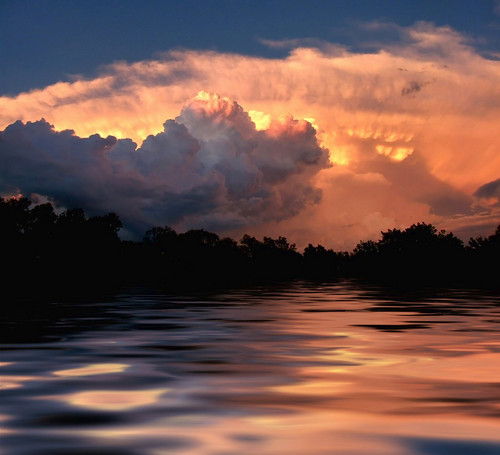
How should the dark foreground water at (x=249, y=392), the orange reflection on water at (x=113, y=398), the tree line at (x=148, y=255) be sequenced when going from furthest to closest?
the tree line at (x=148, y=255) < the orange reflection on water at (x=113, y=398) < the dark foreground water at (x=249, y=392)

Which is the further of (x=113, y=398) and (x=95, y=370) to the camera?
(x=95, y=370)

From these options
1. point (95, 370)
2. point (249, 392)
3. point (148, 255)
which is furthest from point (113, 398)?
point (148, 255)

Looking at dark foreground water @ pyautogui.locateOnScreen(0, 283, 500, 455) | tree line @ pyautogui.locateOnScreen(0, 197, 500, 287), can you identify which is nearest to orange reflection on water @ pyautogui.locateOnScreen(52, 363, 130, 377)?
dark foreground water @ pyautogui.locateOnScreen(0, 283, 500, 455)

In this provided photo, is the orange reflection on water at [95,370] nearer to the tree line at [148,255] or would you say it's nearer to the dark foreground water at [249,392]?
the dark foreground water at [249,392]

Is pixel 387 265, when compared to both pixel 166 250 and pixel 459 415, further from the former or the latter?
pixel 459 415

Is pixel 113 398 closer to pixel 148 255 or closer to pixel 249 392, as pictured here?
pixel 249 392

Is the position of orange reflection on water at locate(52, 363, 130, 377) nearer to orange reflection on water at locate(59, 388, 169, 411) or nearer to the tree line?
orange reflection on water at locate(59, 388, 169, 411)

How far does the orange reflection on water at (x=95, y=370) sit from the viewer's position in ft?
29.2

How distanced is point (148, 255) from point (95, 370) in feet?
542

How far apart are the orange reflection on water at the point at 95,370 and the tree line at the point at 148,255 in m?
59.1

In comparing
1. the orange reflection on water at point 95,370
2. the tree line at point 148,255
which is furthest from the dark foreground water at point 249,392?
the tree line at point 148,255

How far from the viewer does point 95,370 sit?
9195 millimetres

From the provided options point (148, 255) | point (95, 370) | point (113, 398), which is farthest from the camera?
point (148, 255)

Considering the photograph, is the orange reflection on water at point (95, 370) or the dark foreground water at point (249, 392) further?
the orange reflection on water at point (95, 370)
